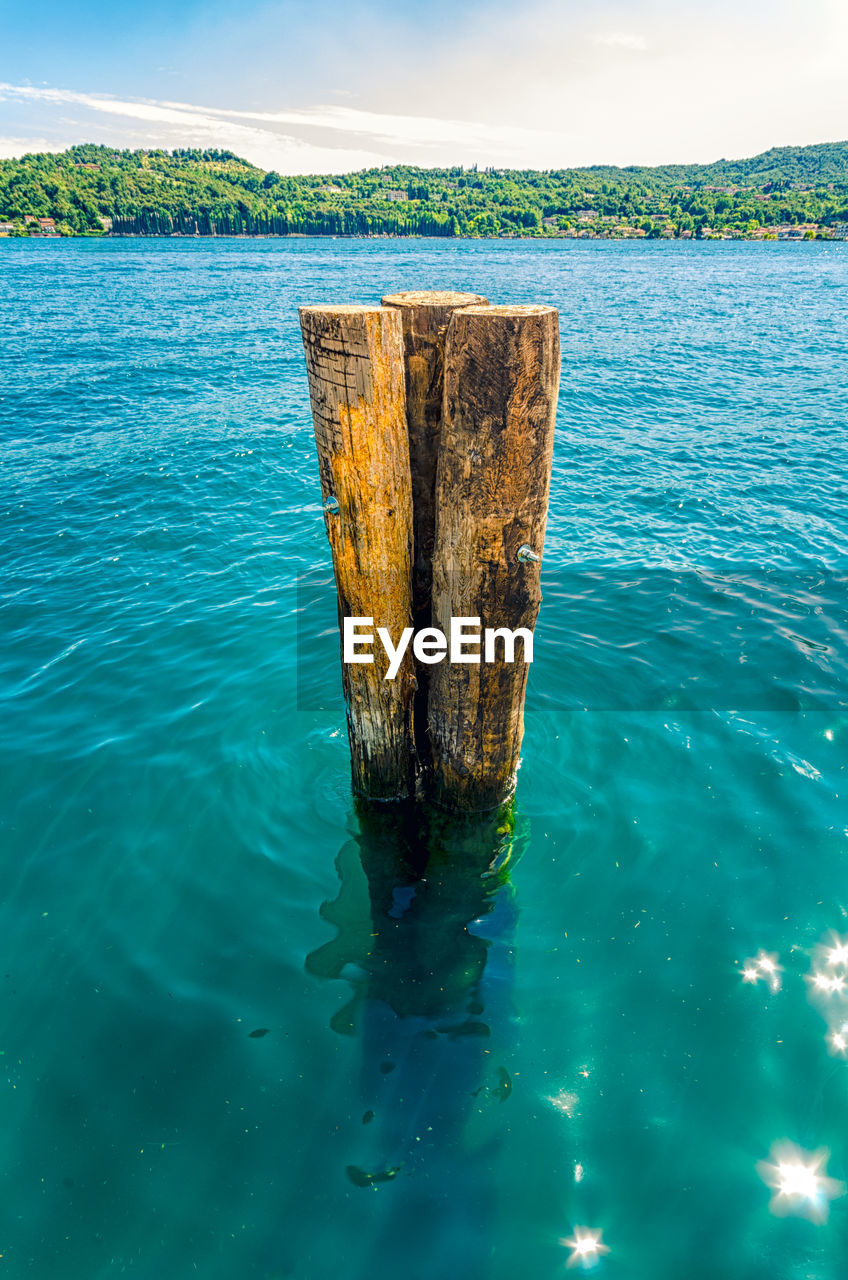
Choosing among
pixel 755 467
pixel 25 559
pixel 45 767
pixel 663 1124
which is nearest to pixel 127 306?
pixel 25 559

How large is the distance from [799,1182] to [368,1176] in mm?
2356

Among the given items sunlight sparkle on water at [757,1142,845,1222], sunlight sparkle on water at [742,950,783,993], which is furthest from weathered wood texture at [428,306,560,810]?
sunlight sparkle on water at [757,1142,845,1222]

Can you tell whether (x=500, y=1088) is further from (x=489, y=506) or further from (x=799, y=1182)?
(x=489, y=506)

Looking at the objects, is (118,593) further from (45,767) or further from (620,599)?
(620,599)

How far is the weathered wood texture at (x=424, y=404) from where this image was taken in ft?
11.7

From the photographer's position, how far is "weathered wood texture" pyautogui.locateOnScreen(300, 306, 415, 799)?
3.38 meters

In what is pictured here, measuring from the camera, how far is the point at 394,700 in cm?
446

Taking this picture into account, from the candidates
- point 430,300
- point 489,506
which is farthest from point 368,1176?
point 430,300

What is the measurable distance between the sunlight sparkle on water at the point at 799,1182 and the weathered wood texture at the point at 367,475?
130 inches

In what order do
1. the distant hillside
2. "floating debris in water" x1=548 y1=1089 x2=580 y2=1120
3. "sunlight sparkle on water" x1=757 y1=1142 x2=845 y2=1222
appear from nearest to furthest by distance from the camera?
"sunlight sparkle on water" x1=757 y1=1142 x2=845 y2=1222 → "floating debris in water" x1=548 y1=1089 x2=580 y2=1120 → the distant hillside

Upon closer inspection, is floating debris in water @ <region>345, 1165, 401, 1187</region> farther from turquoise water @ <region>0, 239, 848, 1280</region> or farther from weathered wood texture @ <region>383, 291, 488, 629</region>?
weathered wood texture @ <region>383, 291, 488, 629</region>

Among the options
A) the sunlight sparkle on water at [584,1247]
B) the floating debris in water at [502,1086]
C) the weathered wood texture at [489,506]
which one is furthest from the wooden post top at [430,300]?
the sunlight sparkle on water at [584,1247]

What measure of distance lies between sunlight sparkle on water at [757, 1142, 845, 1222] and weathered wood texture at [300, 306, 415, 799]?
331 cm

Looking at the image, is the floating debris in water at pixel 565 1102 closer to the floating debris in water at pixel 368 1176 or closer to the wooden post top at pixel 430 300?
the floating debris in water at pixel 368 1176
